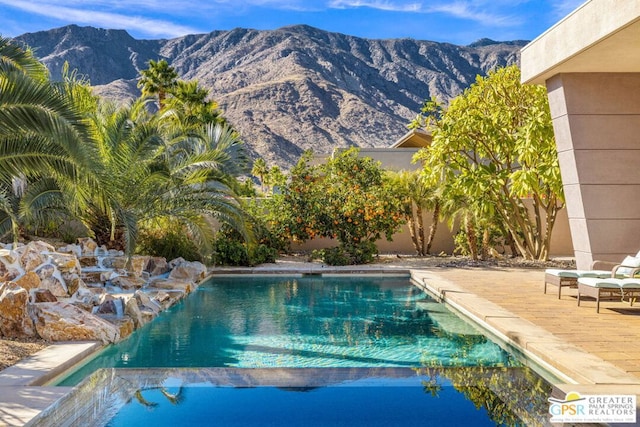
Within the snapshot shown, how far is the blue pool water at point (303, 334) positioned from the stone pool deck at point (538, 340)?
266 mm

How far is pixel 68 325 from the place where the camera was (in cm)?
661

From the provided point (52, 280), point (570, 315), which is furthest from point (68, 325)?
point (570, 315)

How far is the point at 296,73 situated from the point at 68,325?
93.9 meters

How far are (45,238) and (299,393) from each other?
9.80 m

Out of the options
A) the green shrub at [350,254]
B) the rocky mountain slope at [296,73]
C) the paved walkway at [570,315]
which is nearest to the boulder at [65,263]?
the paved walkway at [570,315]

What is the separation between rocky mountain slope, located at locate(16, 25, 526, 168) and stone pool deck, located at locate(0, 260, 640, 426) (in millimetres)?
58812

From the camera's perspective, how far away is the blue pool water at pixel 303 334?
6500 mm

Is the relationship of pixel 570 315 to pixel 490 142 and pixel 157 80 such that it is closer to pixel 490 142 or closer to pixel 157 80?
pixel 490 142

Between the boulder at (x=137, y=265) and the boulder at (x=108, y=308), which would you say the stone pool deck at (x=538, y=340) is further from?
the boulder at (x=137, y=265)

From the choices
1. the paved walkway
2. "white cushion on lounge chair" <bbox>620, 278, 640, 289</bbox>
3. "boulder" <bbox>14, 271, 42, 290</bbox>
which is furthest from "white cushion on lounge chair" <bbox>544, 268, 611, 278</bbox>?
"boulder" <bbox>14, 271, 42, 290</bbox>

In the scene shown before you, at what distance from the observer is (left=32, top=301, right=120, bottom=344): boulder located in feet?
21.5

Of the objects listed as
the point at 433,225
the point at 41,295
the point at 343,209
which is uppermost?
the point at 343,209

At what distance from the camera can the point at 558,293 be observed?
9.60 metres

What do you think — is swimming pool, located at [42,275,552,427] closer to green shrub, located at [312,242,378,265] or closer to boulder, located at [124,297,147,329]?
boulder, located at [124,297,147,329]
